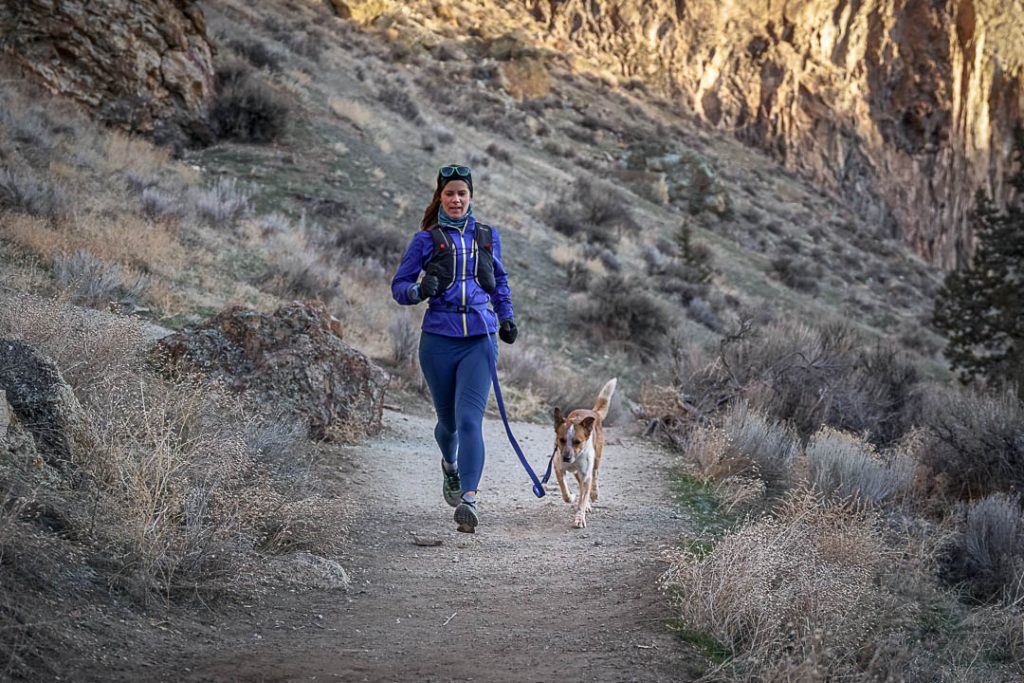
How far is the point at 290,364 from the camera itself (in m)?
7.38

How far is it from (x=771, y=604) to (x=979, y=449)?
17.2 feet

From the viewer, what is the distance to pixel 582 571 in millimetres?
4895

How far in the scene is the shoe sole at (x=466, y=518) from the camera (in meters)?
5.08

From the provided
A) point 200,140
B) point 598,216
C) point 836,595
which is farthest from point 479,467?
point 598,216

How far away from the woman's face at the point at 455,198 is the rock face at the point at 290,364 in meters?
2.62

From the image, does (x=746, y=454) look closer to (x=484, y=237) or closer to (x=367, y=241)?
(x=484, y=237)

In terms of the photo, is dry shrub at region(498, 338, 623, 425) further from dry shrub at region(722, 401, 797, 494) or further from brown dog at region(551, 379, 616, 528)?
brown dog at region(551, 379, 616, 528)

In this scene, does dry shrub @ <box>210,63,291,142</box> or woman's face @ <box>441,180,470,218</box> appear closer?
woman's face @ <box>441,180,470,218</box>

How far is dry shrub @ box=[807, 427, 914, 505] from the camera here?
23.7 ft

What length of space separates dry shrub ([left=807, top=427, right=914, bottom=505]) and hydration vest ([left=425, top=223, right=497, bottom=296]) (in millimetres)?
3570

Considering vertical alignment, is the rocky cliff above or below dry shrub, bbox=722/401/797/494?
above

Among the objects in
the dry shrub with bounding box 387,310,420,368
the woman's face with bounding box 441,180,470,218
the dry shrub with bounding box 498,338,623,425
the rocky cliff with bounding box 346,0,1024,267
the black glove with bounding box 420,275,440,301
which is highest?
the rocky cliff with bounding box 346,0,1024,267

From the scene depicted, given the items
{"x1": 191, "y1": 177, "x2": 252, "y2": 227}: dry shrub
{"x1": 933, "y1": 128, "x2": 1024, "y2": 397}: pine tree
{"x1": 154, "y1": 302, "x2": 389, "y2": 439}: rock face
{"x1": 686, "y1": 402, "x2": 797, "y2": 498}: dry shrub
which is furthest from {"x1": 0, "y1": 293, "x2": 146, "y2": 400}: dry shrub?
{"x1": 933, "y1": 128, "x2": 1024, "y2": 397}: pine tree

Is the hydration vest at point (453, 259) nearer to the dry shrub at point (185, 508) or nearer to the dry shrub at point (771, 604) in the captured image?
the dry shrub at point (185, 508)
